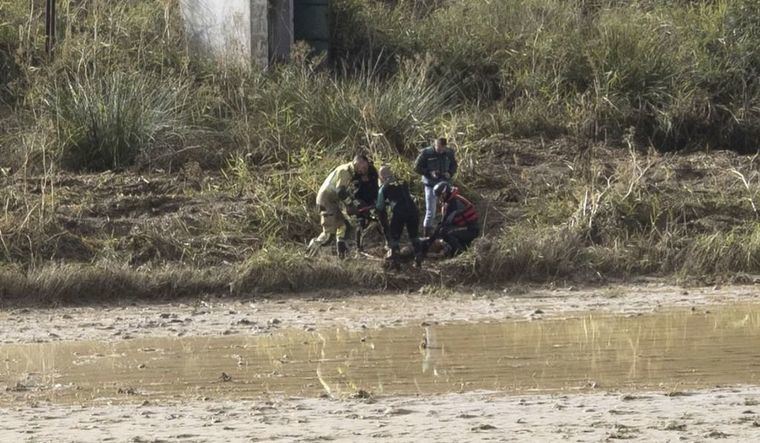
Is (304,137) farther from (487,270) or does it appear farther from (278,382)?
(278,382)

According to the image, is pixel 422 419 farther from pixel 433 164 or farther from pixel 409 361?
pixel 433 164

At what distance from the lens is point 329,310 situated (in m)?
14.2

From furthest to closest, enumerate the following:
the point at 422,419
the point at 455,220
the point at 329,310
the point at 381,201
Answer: the point at 455,220, the point at 381,201, the point at 329,310, the point at 422,419

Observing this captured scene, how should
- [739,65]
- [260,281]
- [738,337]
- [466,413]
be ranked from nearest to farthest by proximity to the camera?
[466,413] < [738,337] < [260,281] < [739,65]

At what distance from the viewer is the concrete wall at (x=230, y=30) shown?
19.9m

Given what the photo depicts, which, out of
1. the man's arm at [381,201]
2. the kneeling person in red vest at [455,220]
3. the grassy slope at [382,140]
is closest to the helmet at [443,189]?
the kneeling person in red vest at [455,220]

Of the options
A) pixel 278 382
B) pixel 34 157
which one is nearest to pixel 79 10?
pixel 34 157

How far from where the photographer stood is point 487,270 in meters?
15.4

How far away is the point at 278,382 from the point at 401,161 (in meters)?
6.90

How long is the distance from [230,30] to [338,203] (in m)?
5.27

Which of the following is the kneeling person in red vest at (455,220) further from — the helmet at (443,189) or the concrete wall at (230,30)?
the concrete wall at (230,30)

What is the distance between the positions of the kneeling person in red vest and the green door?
541cm

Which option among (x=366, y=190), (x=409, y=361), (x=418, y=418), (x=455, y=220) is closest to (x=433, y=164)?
(x=455, y=220)

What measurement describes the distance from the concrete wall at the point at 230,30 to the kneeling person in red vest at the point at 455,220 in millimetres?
A: 4905
